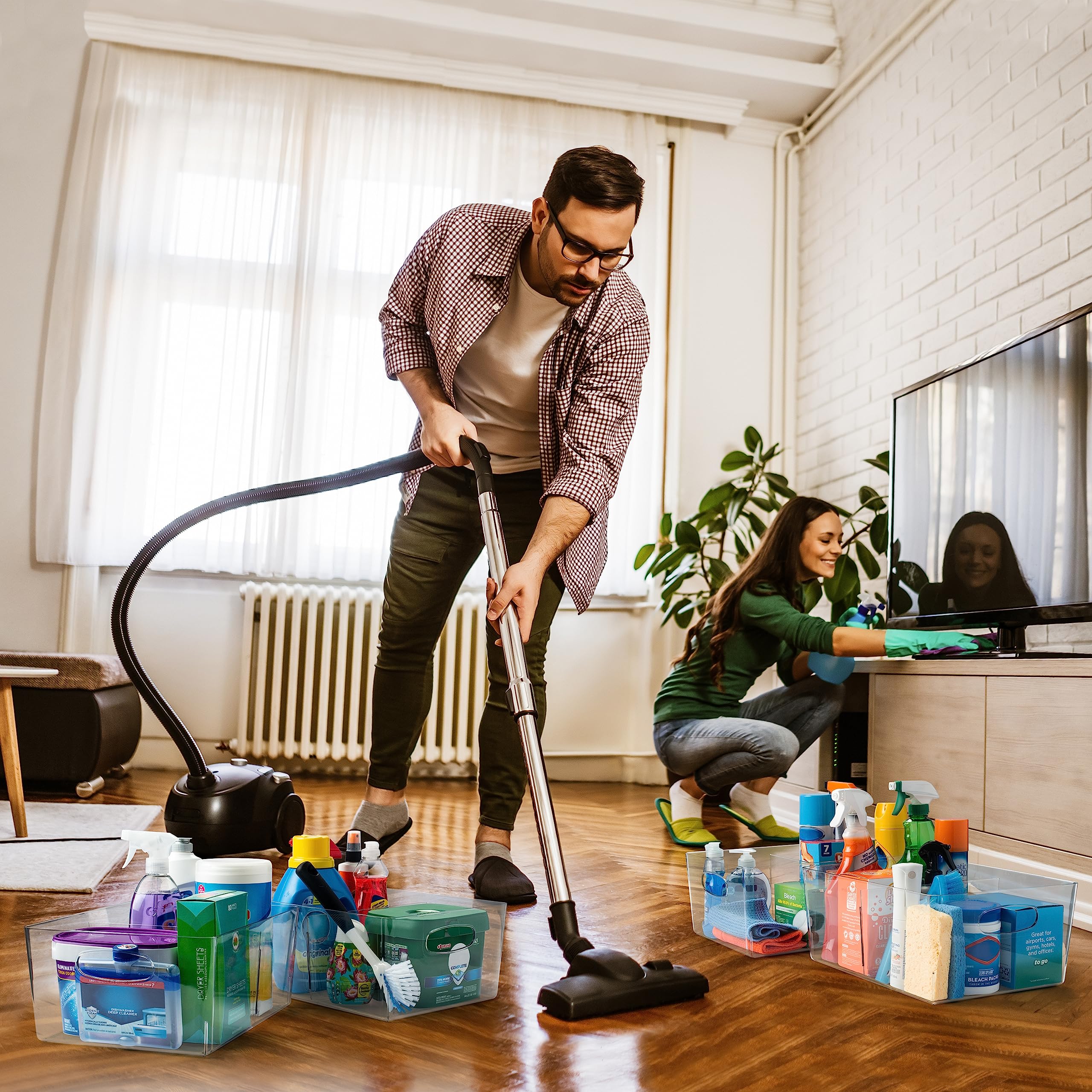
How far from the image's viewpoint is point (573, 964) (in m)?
1.25

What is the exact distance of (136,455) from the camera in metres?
3.81

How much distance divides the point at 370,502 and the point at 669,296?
154cm

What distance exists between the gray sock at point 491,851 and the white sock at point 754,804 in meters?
1.04

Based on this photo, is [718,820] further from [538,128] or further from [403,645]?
[538,128]

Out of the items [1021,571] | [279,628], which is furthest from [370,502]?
[1021,571]

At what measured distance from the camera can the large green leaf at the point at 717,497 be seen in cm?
370

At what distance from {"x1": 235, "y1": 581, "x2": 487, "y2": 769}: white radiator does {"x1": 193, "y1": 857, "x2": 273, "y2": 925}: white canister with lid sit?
2.47 meters

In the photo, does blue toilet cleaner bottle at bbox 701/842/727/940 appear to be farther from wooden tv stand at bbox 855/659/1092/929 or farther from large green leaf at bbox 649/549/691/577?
large green leaf at bbox 649/549/691/577

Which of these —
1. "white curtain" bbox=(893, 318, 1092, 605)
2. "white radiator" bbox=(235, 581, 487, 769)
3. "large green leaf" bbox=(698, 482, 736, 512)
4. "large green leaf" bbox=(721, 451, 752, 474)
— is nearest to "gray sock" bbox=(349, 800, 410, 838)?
"white curtain" bbox=(893, 318, 1092, 605)

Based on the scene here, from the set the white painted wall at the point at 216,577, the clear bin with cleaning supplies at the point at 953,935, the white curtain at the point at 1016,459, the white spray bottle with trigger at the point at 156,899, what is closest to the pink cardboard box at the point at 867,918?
the clear bin with cleaning supplies at the point at 953,935

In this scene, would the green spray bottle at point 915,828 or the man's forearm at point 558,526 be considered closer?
the green spray bottle at point 915,828

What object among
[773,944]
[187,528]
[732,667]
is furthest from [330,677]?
[773,944]

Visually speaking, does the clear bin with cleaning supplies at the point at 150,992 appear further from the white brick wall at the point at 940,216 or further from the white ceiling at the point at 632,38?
→ the white ceiling at the point at 632,38

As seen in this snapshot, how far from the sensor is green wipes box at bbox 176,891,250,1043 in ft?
3.49
